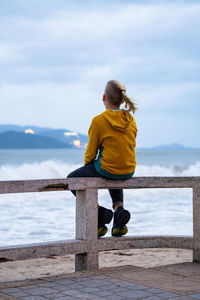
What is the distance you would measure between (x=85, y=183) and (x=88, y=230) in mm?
443

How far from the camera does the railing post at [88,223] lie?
4707 mm

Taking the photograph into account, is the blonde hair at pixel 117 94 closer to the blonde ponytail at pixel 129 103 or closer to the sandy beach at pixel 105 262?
the blonde ponytail at pixel 129 103

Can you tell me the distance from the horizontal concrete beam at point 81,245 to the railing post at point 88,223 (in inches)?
2.1

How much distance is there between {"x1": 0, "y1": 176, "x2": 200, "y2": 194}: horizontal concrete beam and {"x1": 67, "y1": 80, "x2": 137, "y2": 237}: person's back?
0.09 m

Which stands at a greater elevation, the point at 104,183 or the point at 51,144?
the point at 51,144

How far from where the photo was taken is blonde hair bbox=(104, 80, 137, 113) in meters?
4.84

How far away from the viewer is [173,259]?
7.07m

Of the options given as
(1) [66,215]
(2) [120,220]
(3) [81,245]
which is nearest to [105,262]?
(2) [120,220]

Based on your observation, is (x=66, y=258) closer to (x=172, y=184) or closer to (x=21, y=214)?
(x=172, y=184)

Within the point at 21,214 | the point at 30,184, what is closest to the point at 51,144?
the point at 21,214

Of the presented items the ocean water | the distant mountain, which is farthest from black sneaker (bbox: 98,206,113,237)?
the distant mountain

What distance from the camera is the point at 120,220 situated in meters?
4.87

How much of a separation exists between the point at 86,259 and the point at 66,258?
2826mm

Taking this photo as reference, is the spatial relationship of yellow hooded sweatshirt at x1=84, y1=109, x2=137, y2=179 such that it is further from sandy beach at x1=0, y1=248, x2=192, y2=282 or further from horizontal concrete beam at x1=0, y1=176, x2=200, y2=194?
sandy beach at x1=0, y1=248, x2=192, y2=282
